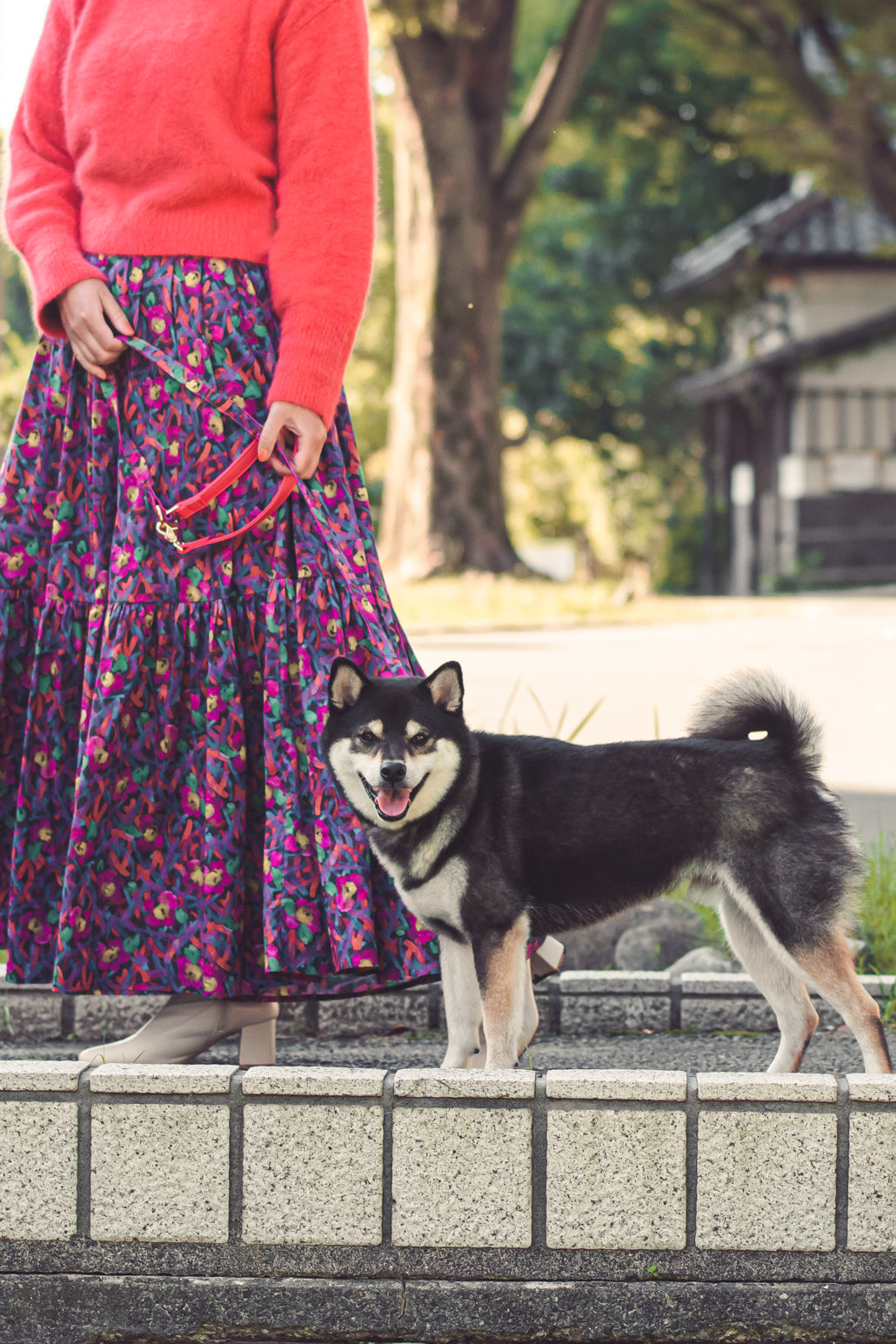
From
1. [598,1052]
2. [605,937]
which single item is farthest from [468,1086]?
[605,937]

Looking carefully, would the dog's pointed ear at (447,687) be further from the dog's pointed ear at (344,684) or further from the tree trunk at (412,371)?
the tree trunk at (412,371)

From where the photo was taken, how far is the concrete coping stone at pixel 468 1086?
2459 mm

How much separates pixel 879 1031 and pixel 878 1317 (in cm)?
47

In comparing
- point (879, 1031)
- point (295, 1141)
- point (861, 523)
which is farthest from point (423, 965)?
point (861, 523)

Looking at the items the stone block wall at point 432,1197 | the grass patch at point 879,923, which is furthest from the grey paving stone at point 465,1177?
the grass patch at point 879,923

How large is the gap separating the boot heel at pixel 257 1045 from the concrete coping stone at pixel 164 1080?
532 millimetres

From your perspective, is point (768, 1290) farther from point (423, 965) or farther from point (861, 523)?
point (861, 523)

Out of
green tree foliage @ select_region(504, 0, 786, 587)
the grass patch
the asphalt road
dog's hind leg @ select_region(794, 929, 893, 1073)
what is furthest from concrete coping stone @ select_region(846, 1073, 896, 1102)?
green tree foliage @ select_region(504, 0, 786, 587)

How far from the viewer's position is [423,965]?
2986mm

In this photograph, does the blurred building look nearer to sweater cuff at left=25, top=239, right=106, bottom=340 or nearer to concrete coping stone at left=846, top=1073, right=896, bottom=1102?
sweater cuff at left=25, top=239, right=106, bottom=340

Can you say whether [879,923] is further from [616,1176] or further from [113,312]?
[113,312]

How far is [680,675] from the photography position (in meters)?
9.98

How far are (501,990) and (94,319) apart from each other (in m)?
1.46

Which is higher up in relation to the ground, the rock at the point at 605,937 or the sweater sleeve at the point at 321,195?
the sweater sleeve at the point at 321,195
